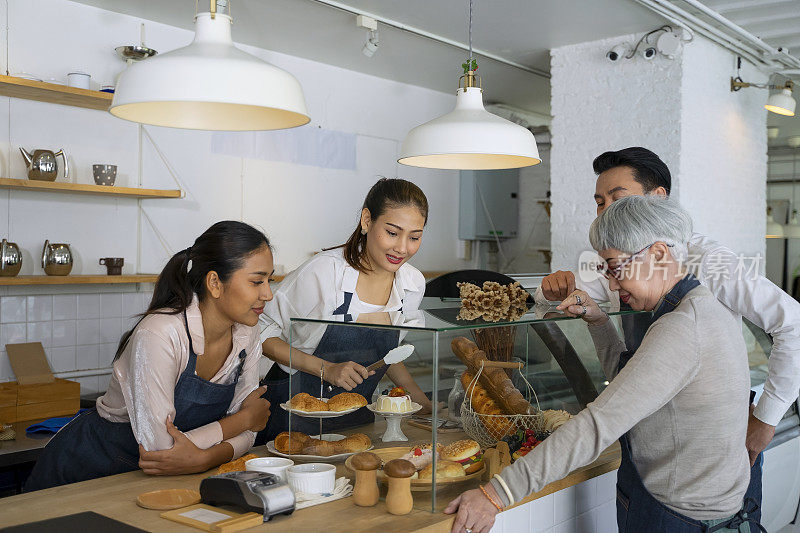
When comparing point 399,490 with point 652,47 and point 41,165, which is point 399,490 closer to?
point 41,165

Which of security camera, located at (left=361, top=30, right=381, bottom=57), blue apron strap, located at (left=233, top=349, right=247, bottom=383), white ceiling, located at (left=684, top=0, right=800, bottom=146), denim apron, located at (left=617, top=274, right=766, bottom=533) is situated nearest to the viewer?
denim apron, located at (left=617, top=274, right=766, bottom=533)

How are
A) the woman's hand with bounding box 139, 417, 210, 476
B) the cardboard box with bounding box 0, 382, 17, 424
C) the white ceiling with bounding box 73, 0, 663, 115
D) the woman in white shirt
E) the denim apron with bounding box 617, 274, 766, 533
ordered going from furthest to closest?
the white ceiling with bounding box 73, 0, 663, 115 < the cardboard box with bounding box 0, 382, 17, 424 < the woman in white shirt < the woman's hand with bounding box 139, 417, 210, 476 < the denim apron with bounding box 617, 274, 766, 533

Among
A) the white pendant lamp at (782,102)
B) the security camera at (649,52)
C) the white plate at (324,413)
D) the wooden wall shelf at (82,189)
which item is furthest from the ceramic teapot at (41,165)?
the white pendant lamp at (782,102)

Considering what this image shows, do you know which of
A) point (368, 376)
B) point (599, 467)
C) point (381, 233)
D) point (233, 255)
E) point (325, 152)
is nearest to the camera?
point (368, 376)

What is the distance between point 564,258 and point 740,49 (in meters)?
2.08

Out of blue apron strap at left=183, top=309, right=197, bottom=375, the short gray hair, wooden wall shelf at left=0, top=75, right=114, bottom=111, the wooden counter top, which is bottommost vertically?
the wooden counter top

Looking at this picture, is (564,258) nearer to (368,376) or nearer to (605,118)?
(605,118)

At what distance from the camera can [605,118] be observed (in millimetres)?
5438

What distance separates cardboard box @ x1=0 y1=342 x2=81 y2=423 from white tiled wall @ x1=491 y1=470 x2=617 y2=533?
9.55 ft

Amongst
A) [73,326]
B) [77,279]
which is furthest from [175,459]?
[73,326]

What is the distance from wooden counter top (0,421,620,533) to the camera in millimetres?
1693

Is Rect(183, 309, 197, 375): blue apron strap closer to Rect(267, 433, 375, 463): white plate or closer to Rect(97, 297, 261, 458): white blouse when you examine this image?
Rect(97, 297, 261, 458): white blouse

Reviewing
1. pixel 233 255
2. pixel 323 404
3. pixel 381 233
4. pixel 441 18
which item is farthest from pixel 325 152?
pixel 323 404

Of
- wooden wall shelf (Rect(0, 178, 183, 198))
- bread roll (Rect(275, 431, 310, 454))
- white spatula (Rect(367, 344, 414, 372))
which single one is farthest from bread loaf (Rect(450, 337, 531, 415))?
wooden wall shelf (Rect(0, 178, 183, 198))
